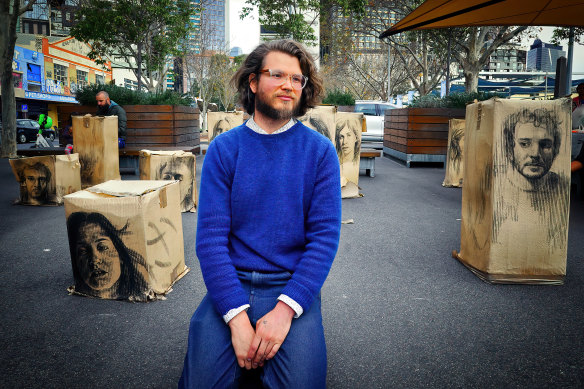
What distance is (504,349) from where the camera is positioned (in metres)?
2.56

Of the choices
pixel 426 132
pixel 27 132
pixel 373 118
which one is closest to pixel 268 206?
pixel 426 132

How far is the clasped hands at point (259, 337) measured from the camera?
1.55 metres

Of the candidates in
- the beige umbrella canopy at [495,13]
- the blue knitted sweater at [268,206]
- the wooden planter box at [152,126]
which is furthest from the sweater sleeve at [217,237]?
the wooden planter box at [152,126]

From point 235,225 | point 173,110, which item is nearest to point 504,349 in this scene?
point 235,225

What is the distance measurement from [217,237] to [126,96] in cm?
962

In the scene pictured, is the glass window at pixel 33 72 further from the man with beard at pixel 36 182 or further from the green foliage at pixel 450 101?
the man with beard at pixel 36 182

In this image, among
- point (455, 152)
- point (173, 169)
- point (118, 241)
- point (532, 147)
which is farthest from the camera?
point (455, 152)

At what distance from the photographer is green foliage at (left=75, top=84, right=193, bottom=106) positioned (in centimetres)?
1034

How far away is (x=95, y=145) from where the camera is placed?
23.5ft

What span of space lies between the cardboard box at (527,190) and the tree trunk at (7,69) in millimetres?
12702

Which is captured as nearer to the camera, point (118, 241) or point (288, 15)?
point (118, 241)

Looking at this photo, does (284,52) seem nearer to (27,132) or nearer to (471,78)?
(471,78)

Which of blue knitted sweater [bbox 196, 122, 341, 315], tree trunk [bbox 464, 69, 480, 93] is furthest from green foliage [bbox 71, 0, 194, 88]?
blue knitted sweater [bbox 196, 122, 341, 315]

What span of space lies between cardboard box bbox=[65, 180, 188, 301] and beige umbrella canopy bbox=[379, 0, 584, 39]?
5.54 meters
